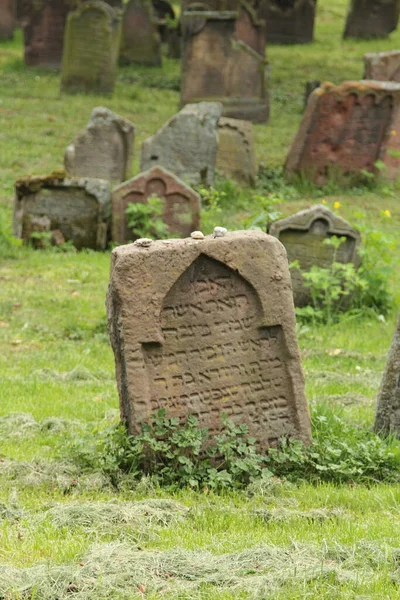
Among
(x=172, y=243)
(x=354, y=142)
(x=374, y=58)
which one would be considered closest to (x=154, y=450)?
(x=172, y=243)

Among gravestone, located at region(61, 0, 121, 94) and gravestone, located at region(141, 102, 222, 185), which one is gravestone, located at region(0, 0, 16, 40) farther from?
gravestone, located at region(141, 102, 222, 185)

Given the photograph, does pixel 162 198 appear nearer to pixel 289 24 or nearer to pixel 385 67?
pixel 385 67

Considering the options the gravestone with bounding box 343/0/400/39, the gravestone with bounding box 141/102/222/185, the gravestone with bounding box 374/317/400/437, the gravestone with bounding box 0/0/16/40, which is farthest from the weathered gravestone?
the gravestone with bounding box 374/317/400/437

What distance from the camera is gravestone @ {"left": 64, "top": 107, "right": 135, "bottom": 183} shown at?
53.5 ft

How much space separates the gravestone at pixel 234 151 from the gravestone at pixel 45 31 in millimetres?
9182

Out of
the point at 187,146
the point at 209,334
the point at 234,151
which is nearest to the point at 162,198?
the point at 187,146

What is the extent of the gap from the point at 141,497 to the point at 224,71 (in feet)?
53.2

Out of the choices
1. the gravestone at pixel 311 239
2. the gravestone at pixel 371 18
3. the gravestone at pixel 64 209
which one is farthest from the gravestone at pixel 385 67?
the gravestone at pixel 311 239

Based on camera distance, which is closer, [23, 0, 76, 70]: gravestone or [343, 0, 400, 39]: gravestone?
[23, 0, 76, 70]: gravestone

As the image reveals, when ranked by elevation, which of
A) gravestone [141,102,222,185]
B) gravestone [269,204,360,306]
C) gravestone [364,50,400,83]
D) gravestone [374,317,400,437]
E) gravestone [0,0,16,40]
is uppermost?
gravestone [0,0,16,40]

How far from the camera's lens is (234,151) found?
1684 cm

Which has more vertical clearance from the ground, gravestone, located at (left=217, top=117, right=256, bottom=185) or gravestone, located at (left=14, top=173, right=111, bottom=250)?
gravestone, located at (left=217, top=117, right=256, bottom=185)

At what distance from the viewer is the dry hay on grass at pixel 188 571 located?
4.91 metres

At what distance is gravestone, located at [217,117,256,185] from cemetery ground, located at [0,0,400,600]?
4.06 meters
